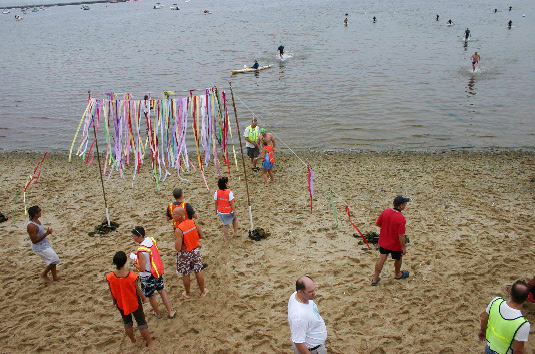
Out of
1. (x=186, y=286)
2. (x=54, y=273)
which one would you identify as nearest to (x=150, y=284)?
(x=186, y=286)

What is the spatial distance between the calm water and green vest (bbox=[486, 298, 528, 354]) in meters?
10.1

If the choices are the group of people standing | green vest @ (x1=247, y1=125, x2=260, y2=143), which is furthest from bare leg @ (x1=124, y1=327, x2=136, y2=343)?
green vest @ (x1=247, y1=125, x2=260, y2=143)

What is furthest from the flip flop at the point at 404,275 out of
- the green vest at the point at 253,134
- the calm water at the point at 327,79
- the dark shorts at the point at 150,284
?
the calm water at the point at 327,79

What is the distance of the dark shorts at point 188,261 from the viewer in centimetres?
552

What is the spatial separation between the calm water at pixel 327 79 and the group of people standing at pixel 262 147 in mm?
3641

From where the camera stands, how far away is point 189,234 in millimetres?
5422

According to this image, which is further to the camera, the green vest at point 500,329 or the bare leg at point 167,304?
the bare leg at point 167,304

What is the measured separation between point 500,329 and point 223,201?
4436 mm

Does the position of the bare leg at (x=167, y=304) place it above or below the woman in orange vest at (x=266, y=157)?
below

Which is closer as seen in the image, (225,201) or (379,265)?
(379,265)

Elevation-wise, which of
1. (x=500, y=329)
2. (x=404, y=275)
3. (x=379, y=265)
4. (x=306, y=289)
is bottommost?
(x=404, y=275)

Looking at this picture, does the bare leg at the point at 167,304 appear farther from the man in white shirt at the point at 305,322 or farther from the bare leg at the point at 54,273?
the man in white shirt at the point at 305,322

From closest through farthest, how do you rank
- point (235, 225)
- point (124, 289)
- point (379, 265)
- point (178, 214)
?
1. point (124, 289)
2. point (178, 214)
3. point (379, 265)
4. point (235, 225)

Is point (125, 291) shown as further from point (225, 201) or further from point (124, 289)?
point (225, 201)
